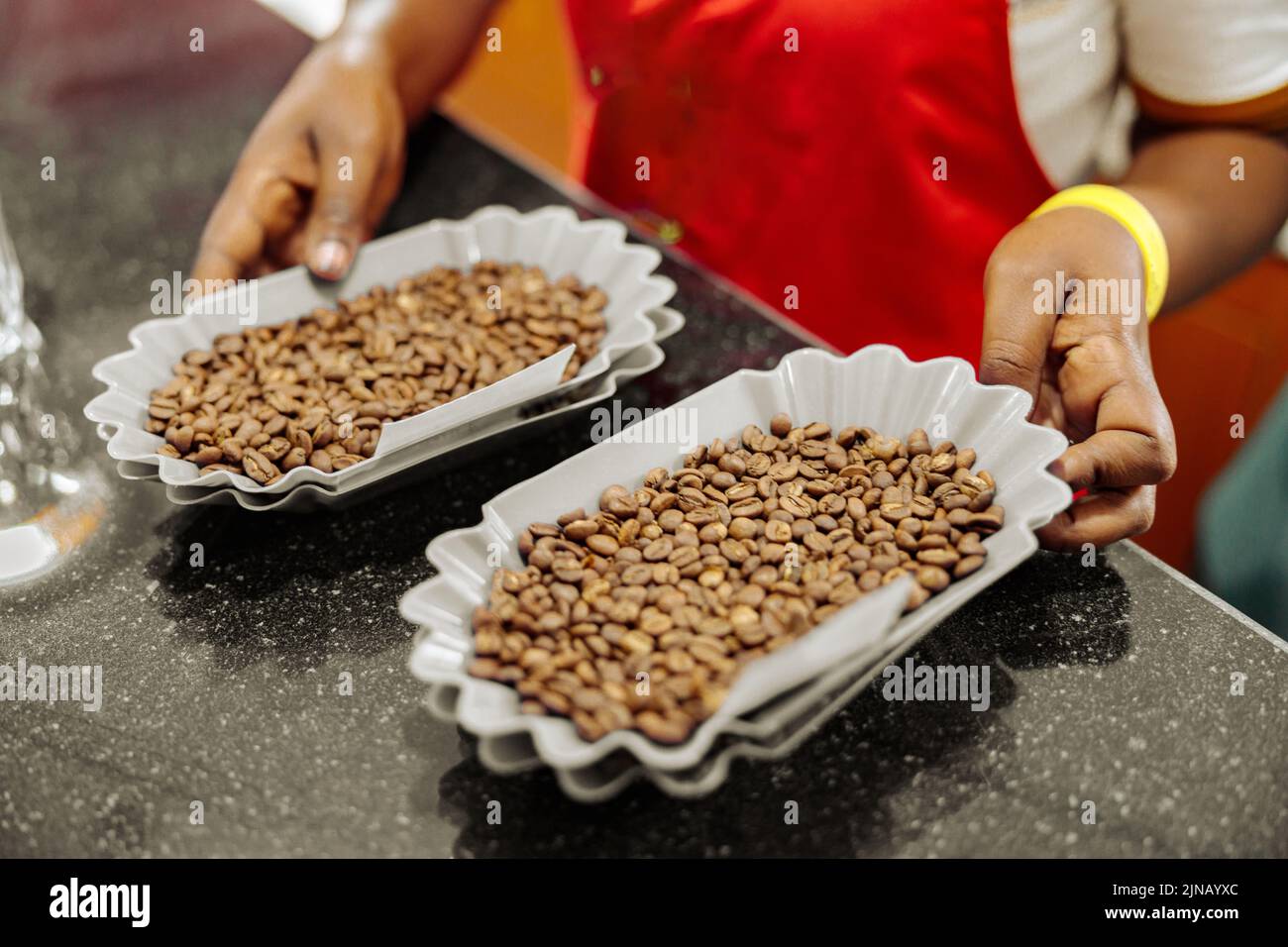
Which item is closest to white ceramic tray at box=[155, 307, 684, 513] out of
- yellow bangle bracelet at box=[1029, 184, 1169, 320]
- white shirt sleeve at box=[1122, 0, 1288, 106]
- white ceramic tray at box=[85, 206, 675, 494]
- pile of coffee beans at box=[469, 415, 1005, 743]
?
white ceramic tray at box=[85, 206, 675, 494]

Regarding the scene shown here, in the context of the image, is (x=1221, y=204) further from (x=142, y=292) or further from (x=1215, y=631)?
(x=142, y=292)

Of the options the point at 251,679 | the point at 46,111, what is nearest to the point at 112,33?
the point at 46,111

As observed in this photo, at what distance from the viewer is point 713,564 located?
0.78 metres

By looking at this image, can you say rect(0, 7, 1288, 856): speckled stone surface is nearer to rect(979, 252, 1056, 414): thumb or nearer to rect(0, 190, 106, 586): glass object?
rect(0, 190, 106, 586): glass object

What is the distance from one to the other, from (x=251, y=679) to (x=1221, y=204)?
3.19 feet

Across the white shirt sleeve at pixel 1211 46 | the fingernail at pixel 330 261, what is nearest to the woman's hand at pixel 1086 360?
the white shirt sleeve at pixel 1211 46

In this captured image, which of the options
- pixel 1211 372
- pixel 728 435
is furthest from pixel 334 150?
pixel 1211 372

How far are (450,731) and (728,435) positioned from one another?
33 centimetres

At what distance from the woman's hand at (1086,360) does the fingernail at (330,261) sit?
635 millimetres

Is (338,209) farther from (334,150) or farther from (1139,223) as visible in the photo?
(1139,223)

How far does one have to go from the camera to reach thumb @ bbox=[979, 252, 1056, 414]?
0.89 metres

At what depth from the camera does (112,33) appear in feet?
6.61

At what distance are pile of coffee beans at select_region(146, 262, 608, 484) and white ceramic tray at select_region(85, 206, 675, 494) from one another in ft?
0.07
